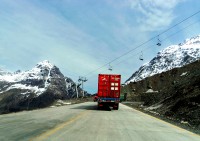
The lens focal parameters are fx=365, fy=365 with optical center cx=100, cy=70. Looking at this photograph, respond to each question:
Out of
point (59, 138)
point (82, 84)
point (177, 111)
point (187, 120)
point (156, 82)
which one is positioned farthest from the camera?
point (156, 82)

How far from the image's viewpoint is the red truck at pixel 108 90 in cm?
3662

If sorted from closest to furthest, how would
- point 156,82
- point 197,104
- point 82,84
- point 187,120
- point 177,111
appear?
point 187,120
point 197,104
point 177,111
point 82,84
point 156,82

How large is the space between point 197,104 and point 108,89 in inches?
429

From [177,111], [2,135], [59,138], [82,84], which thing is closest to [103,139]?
[59,138]

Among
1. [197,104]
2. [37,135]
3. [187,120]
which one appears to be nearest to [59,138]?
[37,135]

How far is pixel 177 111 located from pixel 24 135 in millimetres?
20603

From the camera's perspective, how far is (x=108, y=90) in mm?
36812

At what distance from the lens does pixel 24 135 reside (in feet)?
40.1

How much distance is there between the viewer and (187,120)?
2545 cm

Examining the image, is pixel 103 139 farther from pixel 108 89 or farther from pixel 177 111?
pixel 108 89

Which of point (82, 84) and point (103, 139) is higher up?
point (82, 84)

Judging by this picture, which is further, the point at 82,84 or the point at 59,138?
the point at 82,84

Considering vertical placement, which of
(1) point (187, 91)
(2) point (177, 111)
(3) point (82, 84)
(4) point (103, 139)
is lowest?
(4) point (103, 139)

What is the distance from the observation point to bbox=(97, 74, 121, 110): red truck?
36.6 meters
